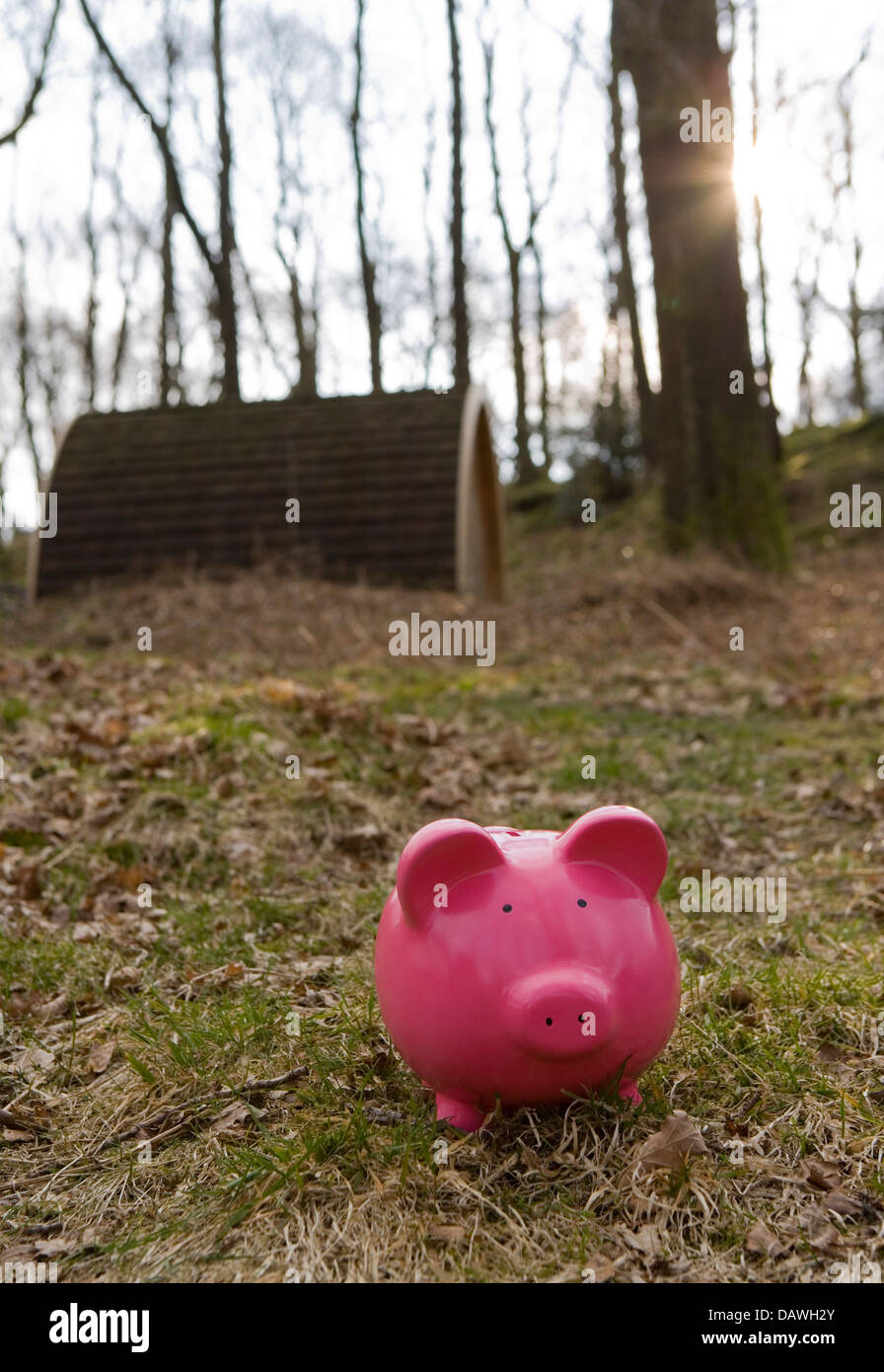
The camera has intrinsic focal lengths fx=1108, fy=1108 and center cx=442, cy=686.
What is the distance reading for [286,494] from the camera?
12.4 meters

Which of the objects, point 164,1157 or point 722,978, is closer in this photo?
point 164,1157

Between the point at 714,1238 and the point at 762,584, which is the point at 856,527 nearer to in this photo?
the point at 762,584

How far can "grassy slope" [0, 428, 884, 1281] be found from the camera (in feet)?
6.47

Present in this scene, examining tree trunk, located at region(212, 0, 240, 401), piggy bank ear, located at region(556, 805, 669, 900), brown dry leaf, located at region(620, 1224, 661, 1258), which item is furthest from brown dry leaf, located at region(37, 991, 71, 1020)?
tree trunk, located at region(212, 0, 240, 401)

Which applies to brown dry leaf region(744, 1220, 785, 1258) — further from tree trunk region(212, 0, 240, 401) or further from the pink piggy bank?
tree trunk region(212, 0, 240, 401)

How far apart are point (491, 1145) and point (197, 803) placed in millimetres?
2593

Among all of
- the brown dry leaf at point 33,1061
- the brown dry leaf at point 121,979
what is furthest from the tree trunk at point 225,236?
the brown dry leaf at point 33,1061

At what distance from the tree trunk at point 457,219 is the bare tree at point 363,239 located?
5.56 feet

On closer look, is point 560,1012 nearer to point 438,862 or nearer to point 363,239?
point 438,862

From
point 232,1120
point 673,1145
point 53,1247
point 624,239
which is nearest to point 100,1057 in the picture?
point 232,1120

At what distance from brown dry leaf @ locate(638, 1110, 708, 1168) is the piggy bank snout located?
233mm

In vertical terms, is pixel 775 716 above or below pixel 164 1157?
above

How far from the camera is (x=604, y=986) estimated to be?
6.70 feet

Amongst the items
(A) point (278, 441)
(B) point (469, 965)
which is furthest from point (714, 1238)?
(A) point (278, 441)
